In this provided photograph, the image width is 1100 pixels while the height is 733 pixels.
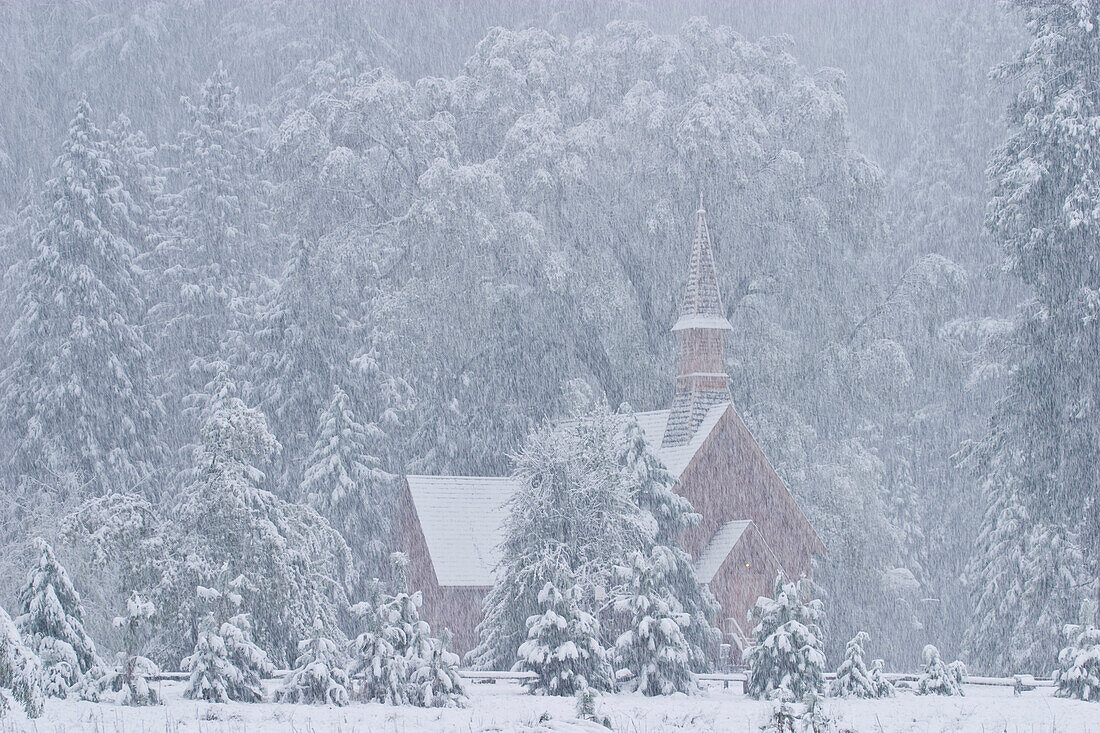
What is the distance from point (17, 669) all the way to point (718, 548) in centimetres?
2321

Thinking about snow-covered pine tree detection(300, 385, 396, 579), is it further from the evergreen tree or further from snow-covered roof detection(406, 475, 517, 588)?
the evergreen tree

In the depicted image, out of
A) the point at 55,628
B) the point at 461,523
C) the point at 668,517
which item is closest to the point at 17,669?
the point at 55,628

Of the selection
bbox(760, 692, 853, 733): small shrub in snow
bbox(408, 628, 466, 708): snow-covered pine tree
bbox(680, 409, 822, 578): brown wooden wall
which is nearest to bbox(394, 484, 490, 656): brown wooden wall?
bbox(680, 409, 822, 578): brown wooden wall

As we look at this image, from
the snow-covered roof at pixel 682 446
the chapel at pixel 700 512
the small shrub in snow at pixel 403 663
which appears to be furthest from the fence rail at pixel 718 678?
the snow-covered roof at pixel 682 446

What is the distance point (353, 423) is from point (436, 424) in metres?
3.37

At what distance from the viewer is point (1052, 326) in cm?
3469

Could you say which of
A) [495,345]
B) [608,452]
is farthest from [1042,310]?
[495,345]

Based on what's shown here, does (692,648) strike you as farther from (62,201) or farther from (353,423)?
(62,201)

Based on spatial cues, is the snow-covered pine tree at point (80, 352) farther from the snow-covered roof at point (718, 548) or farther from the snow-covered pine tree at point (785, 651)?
the snow-covered pine tree at point (785, 651)

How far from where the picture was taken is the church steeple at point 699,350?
40062 millimetres

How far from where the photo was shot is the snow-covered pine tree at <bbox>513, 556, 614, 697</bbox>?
23.6 m

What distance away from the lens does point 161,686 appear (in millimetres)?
23188

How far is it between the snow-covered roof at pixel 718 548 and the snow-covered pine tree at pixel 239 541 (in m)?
12.5

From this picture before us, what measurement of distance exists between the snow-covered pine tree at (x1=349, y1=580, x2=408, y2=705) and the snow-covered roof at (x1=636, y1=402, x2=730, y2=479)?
1602 cm
